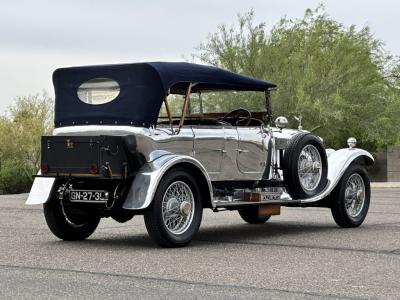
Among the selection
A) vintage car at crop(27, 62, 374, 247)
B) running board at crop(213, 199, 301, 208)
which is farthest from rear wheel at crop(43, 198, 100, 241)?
running board at crop(213, 199, 301, 208)

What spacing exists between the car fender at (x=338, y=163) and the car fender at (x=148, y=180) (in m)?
2.64

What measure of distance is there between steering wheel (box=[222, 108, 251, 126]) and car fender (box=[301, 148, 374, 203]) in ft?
4.50

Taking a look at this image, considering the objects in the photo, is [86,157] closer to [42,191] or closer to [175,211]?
[42,191]

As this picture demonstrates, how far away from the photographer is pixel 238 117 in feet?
39.0

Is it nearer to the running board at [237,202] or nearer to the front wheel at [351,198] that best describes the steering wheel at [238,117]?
the running board at [237,202]

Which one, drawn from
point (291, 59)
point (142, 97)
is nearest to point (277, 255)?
point (142, 97)

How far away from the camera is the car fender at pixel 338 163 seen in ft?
39.0

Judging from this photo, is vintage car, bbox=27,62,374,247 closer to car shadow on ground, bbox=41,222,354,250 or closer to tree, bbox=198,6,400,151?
car shadow on ground, bbox=41,222,354,250

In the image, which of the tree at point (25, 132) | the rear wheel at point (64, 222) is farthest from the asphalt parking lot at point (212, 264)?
the tree at point (25, 132)

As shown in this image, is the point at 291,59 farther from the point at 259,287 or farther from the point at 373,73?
the point at 259,287

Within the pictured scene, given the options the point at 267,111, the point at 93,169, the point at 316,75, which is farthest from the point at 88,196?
the point at 316,75

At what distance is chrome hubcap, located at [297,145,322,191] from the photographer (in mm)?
11789

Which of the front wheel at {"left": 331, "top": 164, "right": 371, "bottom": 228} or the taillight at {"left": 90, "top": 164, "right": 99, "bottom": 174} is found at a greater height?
the taillight at {"left": 90, "top": 164, "right": 99, "bottom": 174}

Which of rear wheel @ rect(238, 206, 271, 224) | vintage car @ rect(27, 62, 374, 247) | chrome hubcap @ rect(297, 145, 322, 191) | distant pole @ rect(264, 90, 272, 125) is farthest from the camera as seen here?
rear wheel @ rect(238, 206, 271, 224)
